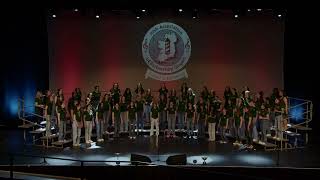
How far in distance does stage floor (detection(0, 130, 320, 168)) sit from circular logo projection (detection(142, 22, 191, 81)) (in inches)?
176

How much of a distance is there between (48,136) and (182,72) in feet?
23.9

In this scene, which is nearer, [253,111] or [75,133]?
[253,111]

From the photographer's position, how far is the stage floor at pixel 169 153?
625 inches

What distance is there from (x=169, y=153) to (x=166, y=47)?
714 centimetres

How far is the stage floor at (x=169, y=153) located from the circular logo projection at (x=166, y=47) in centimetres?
446

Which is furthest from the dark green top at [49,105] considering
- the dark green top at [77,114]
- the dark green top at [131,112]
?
the dark green top at [131,112]

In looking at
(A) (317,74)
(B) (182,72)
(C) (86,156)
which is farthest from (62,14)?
(A) (317,74)

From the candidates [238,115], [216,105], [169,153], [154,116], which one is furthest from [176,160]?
[154,116]

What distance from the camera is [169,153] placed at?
1725 cm

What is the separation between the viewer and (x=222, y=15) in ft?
75.9

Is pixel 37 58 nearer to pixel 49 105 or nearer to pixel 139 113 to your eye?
pixel 49 105

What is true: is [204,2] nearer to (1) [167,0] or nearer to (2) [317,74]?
(1) [167,0]

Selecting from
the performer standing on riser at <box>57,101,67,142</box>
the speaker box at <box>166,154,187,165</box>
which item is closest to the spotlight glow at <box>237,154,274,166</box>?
the speaker box at <box>166,154,187,165</box>

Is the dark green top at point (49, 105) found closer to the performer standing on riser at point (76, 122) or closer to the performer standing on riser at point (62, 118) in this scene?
the performer standing on riser at point (62, 118)
